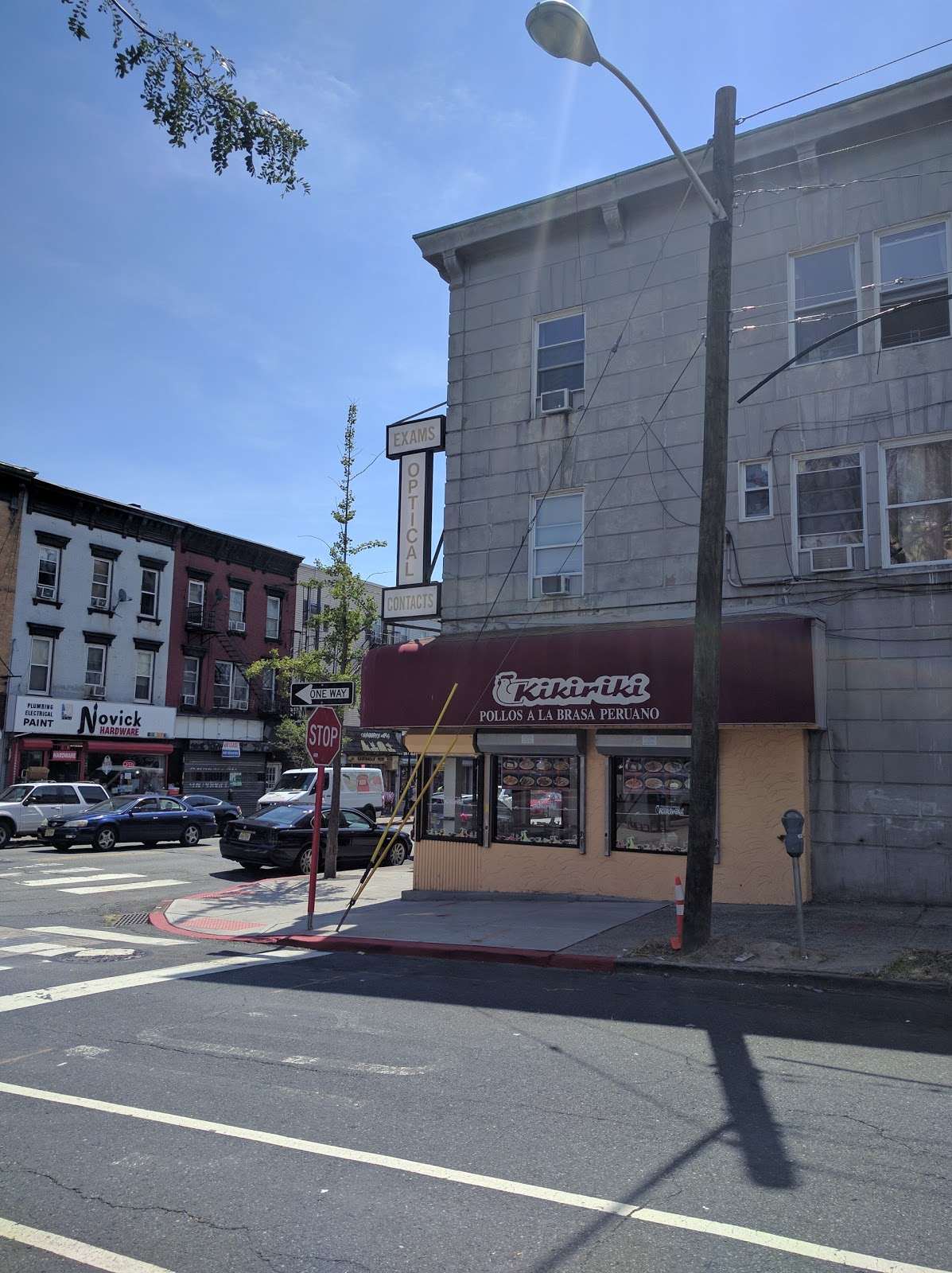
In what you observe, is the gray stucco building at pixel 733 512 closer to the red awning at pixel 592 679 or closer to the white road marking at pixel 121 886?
the red awning at pixel 592 679

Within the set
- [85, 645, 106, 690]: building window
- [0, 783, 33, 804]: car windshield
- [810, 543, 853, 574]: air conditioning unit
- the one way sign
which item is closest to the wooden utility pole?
[810, 543, 853, 574]: air conditioning unit

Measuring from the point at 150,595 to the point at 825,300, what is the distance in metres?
32.8

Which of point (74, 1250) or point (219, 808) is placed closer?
point (74, 1250)

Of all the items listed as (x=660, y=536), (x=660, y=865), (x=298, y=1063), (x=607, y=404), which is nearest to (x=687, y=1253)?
(x=298, y=1063)

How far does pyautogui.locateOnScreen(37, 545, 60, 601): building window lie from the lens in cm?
3662

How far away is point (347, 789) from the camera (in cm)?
3167

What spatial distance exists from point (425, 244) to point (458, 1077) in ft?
49.6

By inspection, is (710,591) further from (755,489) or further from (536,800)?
(536,800)

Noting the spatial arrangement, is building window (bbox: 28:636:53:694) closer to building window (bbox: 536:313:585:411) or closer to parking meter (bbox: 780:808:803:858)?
building window (bbox: 536:313:585:411)

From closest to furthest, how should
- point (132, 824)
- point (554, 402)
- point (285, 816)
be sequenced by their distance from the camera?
point (554, 402), point (285, 816), point (132, 824)

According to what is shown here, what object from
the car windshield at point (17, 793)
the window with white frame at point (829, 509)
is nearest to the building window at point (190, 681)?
the car windshield at point (17, 793)

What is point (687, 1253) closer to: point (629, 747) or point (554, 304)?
point (629, 747)

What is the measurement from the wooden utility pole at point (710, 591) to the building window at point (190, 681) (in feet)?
115

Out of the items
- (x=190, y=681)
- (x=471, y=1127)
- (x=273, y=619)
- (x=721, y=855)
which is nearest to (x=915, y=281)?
(x=721, y=855)
